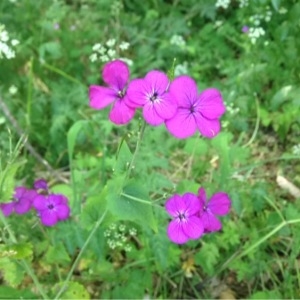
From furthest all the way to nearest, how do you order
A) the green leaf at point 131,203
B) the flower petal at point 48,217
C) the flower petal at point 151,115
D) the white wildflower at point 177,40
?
1. the white wildflower at point 177,40
2. the flower petal at point 48,217
3. the green leaf at point 131,203
4. the flower petal at point 151,115

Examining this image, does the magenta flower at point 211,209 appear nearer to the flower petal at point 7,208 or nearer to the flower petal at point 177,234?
the flower petal at point 177,234

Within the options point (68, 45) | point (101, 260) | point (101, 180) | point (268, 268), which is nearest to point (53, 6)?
point (68, 45)

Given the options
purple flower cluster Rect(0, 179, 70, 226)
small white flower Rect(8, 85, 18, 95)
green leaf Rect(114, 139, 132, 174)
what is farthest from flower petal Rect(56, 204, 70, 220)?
small white flower Rect(8, 85, 18, 95)

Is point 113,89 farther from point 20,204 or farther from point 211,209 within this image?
point 20,204

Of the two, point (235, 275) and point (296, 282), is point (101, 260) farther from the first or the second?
point (296, 282)

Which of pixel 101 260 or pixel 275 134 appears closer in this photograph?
pixel 101 260

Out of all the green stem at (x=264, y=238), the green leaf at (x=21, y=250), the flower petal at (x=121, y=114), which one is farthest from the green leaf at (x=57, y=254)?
the flower petal at (x=121, y=114)
